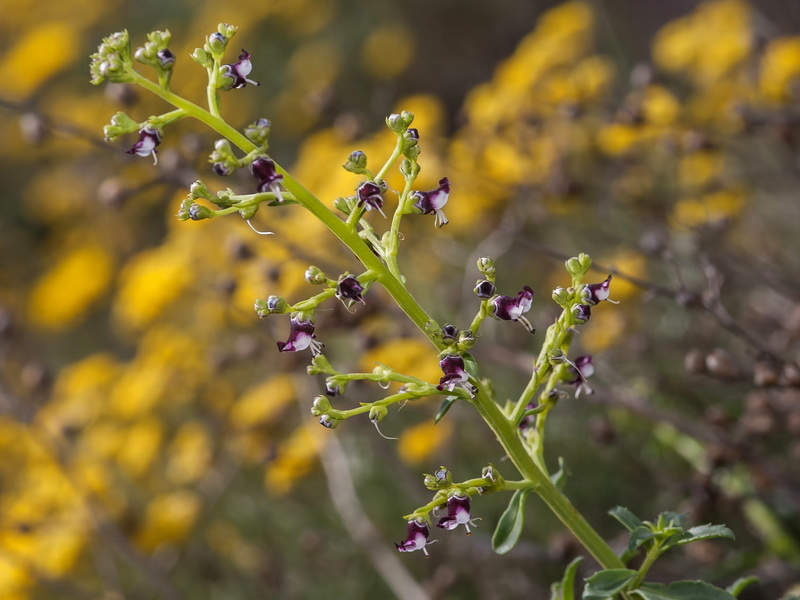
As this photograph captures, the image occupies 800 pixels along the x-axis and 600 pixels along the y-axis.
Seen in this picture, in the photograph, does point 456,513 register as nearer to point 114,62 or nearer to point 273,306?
point 273,306

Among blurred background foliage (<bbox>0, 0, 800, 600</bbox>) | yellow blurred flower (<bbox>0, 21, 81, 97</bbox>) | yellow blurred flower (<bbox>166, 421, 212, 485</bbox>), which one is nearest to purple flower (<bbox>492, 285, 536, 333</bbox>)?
blurred background foliage (<bbox>0, 0, 800, 600</bbox>)

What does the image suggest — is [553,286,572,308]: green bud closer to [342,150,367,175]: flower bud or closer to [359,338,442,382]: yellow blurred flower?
[342,150,367,175]: flower bud

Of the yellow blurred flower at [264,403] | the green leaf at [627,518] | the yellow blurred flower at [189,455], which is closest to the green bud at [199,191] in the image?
the green leaf at [627,518]

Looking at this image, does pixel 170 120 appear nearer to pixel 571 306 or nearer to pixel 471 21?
pixel 571 306

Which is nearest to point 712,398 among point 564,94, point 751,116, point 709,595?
point 751,116

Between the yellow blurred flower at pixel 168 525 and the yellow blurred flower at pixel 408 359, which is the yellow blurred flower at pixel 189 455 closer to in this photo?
the yellow blurred flower at pixel 168 525
